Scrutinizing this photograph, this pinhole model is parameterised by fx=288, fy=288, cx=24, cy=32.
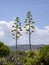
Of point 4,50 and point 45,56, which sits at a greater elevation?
point 4,50

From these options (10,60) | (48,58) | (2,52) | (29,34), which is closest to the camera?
(48,58)

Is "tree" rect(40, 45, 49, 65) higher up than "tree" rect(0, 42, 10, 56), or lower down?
lower down

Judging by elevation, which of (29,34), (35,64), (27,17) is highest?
(27,17)

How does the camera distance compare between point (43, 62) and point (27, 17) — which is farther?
point (27, 17)

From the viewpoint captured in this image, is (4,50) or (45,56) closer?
(45,56)

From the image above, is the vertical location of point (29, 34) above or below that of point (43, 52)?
above

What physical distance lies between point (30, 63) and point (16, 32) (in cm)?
4905

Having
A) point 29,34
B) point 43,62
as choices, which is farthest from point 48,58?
point 29,34

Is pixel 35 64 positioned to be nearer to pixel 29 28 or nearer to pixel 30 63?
pixel 30 63

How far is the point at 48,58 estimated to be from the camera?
21375 mm

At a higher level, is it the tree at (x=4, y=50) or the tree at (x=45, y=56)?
the tree at (x=4, y=50)

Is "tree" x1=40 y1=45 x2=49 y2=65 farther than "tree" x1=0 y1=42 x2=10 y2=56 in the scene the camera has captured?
No

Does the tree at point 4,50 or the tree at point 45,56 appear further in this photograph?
the tree at point 4,50

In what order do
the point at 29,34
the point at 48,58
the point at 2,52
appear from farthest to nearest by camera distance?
the point at 29,34 → the point at 2,52 → the point at 48,58
